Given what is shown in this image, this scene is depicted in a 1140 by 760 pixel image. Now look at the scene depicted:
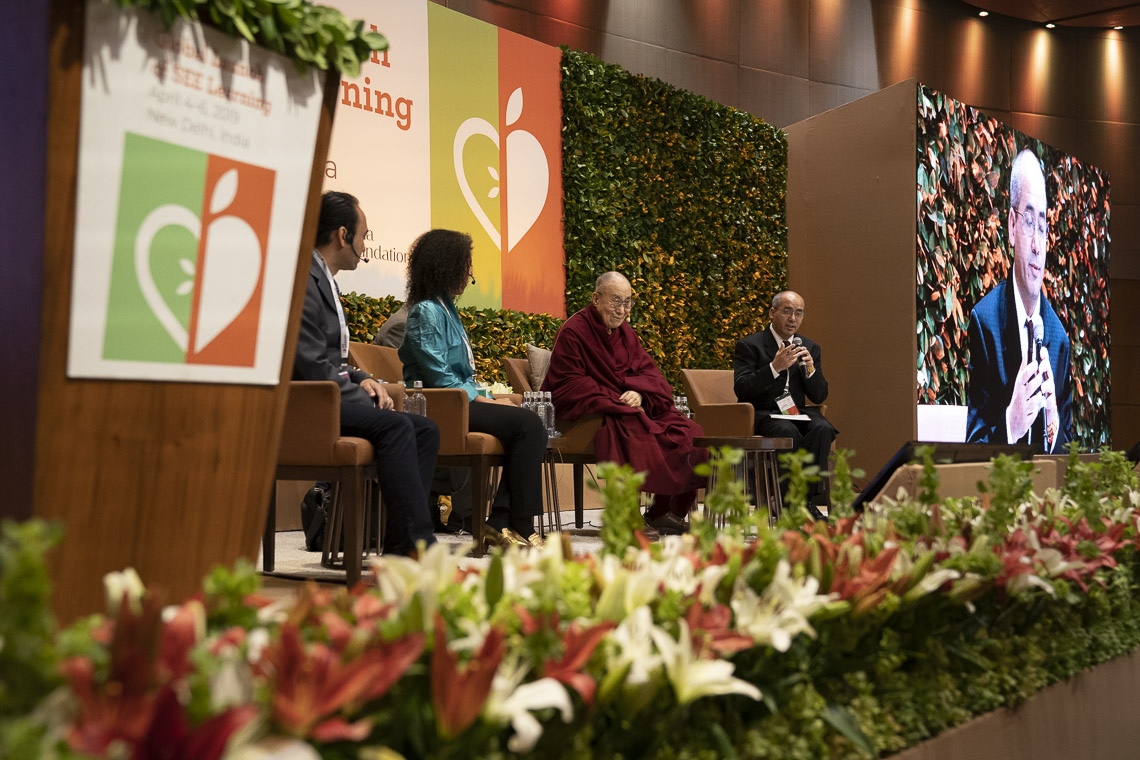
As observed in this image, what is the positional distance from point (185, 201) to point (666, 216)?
250 inches

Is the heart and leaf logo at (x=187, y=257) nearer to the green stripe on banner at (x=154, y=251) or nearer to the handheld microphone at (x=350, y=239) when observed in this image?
the green stripe on banner at (x=154, y=251)

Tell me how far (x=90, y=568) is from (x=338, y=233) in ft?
7.47

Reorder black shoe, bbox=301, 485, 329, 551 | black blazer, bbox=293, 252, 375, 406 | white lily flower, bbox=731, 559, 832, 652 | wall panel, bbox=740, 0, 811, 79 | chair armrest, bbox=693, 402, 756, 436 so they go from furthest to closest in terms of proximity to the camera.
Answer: wall panel, bbox=740, 0, 811, 79 → chair armrest, bbox=693, 402, 756, 436 → black shoe, bbox=301, 485, 329, 551 → black blazer, bbox=293, 252, 375, 406 → white lily flower, bbox=731, 559, 832, 652

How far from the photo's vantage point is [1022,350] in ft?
29.5

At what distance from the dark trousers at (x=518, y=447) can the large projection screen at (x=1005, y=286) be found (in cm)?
426

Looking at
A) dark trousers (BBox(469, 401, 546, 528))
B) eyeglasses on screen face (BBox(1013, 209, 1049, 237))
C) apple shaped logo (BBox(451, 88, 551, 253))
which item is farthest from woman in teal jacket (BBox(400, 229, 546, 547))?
eyeglasses on screen face (BBox(1013, 209, 1049, 237))

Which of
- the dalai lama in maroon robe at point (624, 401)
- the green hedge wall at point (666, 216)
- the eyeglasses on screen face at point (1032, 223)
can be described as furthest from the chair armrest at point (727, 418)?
the eyeglasses on screen face at point (1032, 223)

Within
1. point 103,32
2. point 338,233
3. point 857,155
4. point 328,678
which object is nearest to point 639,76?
point 857,155

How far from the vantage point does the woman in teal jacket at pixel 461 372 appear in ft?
13.1

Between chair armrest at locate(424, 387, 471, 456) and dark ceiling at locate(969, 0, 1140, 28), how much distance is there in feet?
31.7

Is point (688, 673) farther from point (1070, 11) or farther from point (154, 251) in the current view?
point (1070, 11)

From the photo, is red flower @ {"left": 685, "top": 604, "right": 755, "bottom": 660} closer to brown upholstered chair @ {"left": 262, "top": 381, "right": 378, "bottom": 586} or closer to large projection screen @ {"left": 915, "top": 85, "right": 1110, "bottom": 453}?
brown upholstered chair @ {"left": 262, "top": 381, "right": 378, "bottom": 586}

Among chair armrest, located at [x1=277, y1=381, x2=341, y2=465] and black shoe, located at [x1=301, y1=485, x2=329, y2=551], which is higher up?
chair armrest, located at [x1=277, y1=381, x2=341, y2=465]

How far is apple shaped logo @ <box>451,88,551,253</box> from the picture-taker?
6.37 meters
